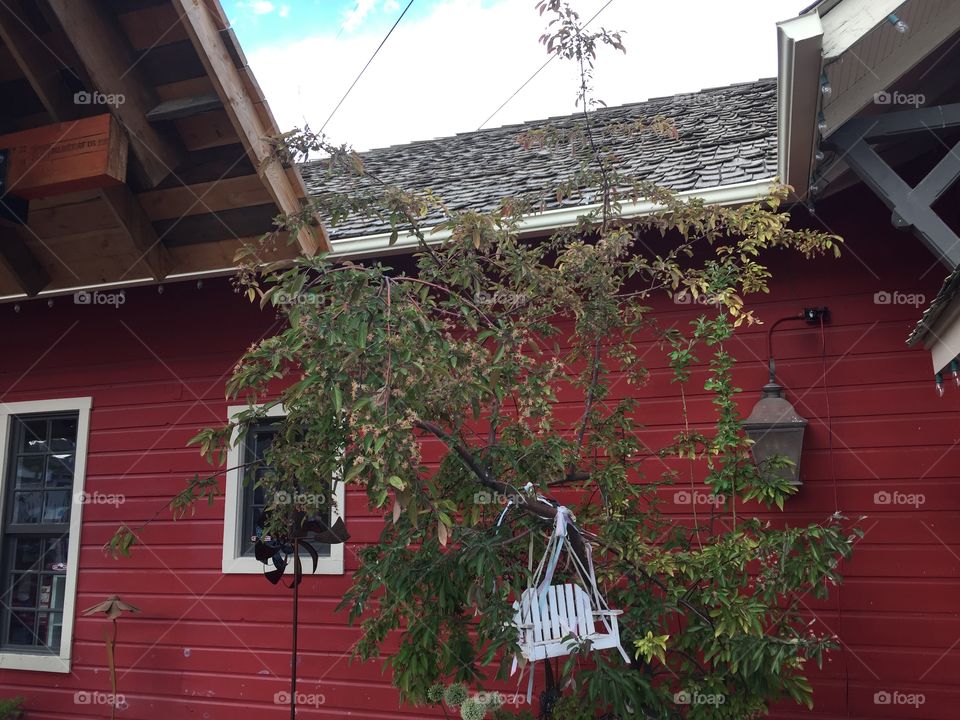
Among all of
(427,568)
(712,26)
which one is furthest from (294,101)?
(712,26)

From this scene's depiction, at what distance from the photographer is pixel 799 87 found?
365 cm

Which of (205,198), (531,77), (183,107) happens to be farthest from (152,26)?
(531,77)

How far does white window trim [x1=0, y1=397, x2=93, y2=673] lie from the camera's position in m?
6.08

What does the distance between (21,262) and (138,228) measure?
1.02 meters

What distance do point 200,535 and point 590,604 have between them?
3.71 meters

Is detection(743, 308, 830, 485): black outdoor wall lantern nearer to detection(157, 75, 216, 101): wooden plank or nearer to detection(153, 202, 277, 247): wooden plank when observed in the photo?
detection(153, 202, 277, 247): wooden plank

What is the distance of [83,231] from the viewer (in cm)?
520

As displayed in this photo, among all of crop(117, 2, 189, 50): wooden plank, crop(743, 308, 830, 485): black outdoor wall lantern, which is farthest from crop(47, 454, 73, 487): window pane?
crop(743, 308, 830, 485): black outdoor wall lantern

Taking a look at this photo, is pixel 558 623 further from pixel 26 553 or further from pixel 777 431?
pixel 26 553

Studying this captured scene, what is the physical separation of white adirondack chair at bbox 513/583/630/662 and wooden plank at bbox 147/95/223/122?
289 centimetres

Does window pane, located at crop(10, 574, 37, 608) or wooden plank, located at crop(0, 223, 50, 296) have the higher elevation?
wooden plank, located at crop(0, 223, 50, 296)

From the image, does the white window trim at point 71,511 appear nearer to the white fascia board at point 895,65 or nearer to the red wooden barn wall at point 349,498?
the red wooden barn wall at point 349,498

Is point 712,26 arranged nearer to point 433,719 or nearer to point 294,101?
point 294,101

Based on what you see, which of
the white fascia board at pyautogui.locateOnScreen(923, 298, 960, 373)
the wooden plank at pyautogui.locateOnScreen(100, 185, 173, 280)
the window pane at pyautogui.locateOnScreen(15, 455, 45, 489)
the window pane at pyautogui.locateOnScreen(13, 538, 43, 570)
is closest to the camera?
the white fascia board at pyautogui.locateOnScreen(923, 298, 960, 373)
